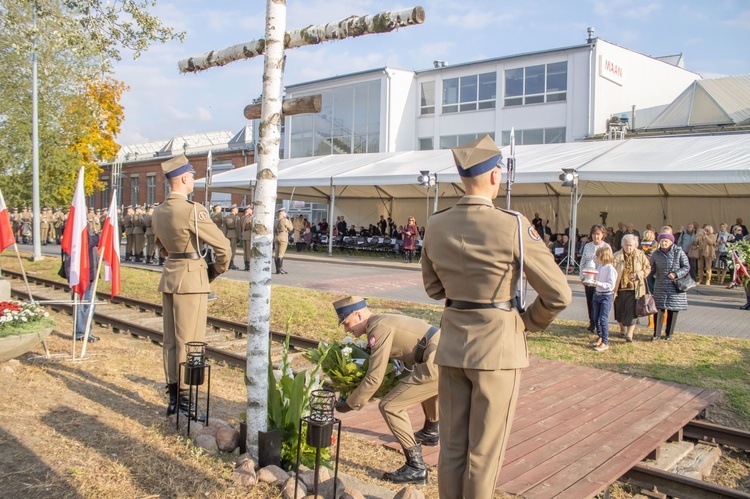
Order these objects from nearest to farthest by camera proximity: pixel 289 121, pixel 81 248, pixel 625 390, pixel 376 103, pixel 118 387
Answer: pixel 118 387 → pixel 625 390 → pixel 81 248 → pixel 376 103 → pixel 289 121

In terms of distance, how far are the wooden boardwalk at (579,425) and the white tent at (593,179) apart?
36.8ft

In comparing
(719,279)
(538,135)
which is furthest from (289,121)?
(719,279)

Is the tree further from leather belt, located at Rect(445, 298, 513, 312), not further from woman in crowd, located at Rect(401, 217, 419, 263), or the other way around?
leather belt, located at Rect(445, 298, 513, 312)

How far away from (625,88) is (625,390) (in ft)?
99.0

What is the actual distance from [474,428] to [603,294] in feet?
22.3

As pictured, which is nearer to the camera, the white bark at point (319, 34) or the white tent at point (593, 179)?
the white bark at point (319, 34)

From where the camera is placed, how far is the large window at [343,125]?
38.1 m

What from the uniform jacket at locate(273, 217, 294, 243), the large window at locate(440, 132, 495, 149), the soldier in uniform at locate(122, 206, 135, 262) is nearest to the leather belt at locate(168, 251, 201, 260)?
the uniform jacket at locate(273, 217, 294, 243)

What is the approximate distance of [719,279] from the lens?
706 inches

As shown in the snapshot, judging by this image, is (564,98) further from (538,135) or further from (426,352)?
(426,352)

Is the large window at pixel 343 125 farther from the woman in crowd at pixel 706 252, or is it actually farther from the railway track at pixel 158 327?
the railway track at pixel 158 327

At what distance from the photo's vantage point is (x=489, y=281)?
3145 mm

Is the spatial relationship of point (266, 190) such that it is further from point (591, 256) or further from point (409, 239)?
point (409, 239)

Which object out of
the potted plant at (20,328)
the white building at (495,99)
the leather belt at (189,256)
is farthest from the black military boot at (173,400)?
the white building at (495,99)
